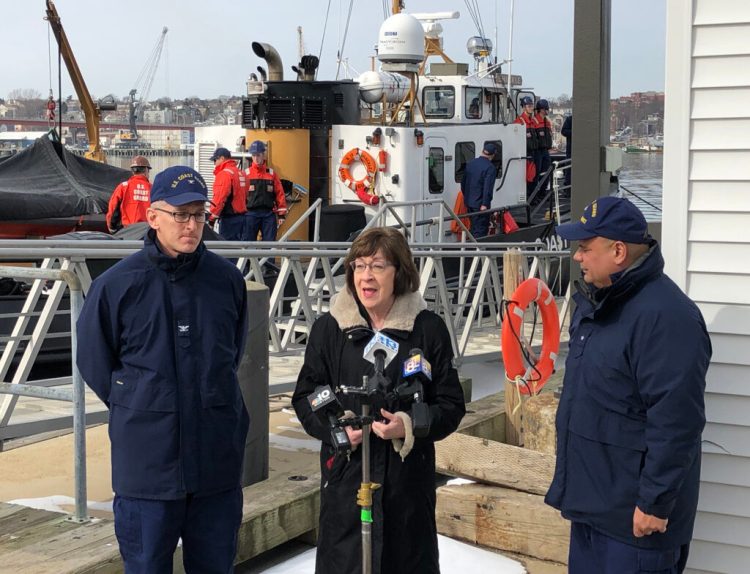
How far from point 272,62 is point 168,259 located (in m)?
12.9

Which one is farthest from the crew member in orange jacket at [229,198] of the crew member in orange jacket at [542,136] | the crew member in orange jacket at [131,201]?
the crew member in orange jacket at [542,136]

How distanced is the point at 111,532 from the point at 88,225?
887 cm

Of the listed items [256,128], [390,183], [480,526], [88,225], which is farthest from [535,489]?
[256,128]

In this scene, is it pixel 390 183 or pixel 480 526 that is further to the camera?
pixel 390 183

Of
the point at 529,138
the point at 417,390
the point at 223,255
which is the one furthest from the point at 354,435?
the point at 529,138

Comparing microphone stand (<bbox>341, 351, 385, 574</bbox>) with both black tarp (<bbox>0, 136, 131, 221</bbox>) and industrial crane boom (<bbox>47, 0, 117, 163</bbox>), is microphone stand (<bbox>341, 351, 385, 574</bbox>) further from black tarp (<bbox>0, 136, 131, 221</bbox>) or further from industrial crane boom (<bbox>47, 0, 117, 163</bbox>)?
industrial crane boom (<bbox>47, 0, 117, 163</bbox>)

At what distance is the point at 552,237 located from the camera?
15570 millimetres

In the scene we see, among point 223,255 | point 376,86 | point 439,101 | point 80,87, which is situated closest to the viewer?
point 223,255

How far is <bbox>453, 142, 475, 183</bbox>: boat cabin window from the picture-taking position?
51.4ft

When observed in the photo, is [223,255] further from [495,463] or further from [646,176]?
[646,176]

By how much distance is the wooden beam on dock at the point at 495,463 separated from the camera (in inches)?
229

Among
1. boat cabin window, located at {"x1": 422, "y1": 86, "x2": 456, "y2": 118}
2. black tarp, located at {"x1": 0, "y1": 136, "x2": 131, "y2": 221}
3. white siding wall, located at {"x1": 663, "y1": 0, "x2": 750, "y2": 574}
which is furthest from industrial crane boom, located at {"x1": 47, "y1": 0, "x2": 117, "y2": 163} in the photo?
white siding wall, located at {"x1": 663, "y1": 0, "x2": 750, "y2": 574}

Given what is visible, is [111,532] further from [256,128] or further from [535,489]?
[256,128]

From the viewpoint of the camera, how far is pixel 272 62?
1600 cm
